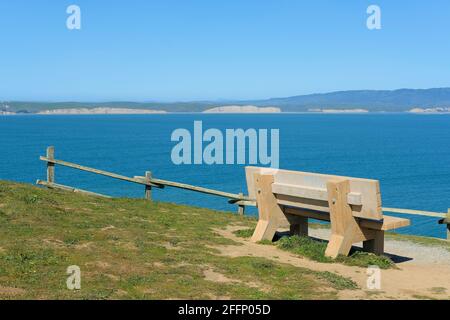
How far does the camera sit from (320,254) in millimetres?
10180

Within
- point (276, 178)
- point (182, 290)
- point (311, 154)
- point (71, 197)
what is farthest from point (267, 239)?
point (311, 154)

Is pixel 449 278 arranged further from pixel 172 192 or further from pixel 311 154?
pixel 311 154

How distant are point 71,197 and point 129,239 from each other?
5.05 metres

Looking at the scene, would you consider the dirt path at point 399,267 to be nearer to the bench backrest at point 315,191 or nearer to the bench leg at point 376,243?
the bench leg at point 376,243

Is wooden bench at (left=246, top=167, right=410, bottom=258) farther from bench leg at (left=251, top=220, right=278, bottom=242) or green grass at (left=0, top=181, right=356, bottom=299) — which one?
green grass at (left=0, top=181, right=356, bottom=299)

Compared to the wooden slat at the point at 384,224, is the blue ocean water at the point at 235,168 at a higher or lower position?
lower

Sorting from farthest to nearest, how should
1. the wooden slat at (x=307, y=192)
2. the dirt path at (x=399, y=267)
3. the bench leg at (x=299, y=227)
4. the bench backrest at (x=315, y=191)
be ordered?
the bench leg at (x=299, y=227) → the wooden slat at (x=307, y=192) → the bench backrest at (x=315, y=191) → the dirt path at (x=399, y=267)

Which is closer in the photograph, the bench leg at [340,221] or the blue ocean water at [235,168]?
the bench leg at [340,221]

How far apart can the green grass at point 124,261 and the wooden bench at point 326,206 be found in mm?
1171

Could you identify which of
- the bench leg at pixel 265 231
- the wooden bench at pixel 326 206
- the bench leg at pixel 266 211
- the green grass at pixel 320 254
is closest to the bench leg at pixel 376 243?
the wooden bench at pixel 326 206

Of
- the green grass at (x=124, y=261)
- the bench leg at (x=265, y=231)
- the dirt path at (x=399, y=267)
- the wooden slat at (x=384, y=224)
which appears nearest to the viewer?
the green grass at (x=124, y=261)

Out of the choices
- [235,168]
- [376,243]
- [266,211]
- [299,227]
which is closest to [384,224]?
[376,243]

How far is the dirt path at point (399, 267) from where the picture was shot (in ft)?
25.9

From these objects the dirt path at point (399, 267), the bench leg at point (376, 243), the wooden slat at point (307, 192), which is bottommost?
the dirt path at point (399, 267)
